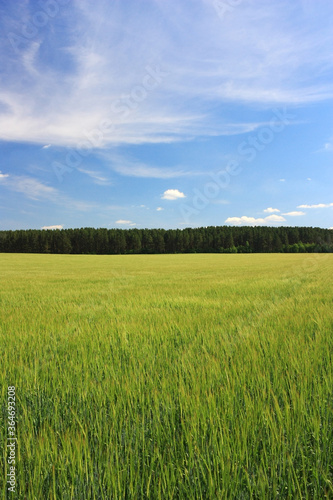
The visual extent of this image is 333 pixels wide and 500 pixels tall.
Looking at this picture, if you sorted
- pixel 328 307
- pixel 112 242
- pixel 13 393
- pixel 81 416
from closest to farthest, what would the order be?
1. pixel 81 416
2. pixel 13 393
3. pixel 328 307
4. pixel 112 242

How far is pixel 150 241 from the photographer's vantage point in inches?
4158

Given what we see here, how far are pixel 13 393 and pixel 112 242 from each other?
10269 cm

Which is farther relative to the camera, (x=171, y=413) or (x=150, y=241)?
(x=150, y=241)

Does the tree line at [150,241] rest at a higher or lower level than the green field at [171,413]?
higher

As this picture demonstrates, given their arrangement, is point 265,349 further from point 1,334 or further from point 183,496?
point 1,334

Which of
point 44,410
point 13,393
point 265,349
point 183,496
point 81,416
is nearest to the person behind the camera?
point 183,496

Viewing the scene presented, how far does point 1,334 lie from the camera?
4.57 m

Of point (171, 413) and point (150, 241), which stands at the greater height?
point (150, 241)

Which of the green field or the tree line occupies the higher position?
the tree line

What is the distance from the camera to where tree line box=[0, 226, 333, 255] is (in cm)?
→ 10106

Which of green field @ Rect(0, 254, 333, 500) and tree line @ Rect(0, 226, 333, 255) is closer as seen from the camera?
green field @ Rect(0, 254, 333, 500)

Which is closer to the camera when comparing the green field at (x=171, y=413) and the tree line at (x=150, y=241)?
the green field at (x=171, y=413)

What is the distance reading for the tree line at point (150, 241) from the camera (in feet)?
332

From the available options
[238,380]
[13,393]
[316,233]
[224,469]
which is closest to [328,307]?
[238,380]
